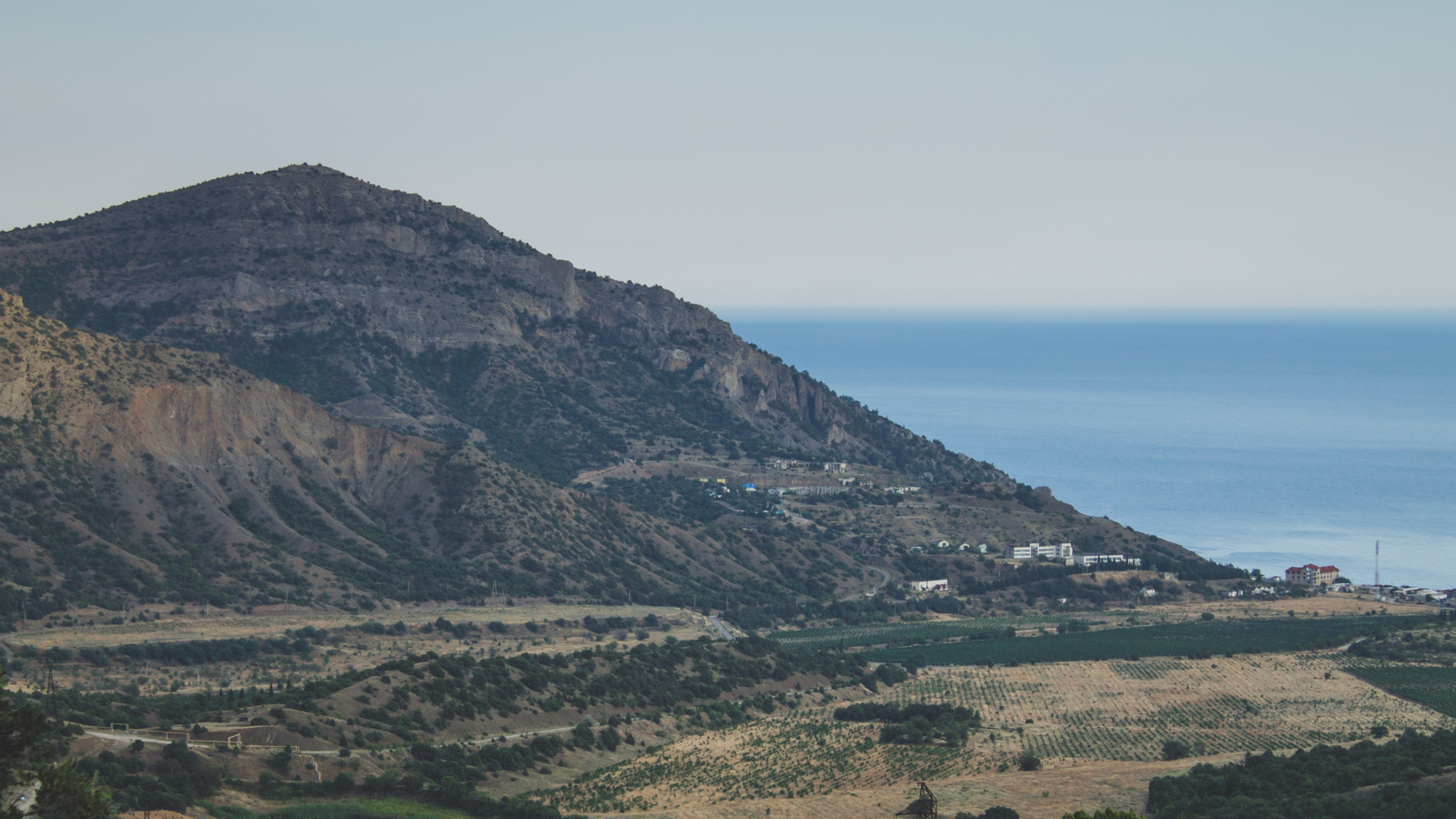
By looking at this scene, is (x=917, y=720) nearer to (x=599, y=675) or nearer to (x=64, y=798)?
(x=599, y=675)

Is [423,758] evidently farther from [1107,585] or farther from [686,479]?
[686,479]

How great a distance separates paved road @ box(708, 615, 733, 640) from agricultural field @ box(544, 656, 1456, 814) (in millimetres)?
13024

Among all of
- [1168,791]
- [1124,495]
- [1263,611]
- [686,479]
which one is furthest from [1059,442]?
[1168,791]

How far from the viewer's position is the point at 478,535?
92.0 m

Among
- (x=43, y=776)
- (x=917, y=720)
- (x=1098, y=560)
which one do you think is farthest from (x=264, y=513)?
(x=43, y=776)

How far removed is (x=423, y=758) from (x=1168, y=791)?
887 inches

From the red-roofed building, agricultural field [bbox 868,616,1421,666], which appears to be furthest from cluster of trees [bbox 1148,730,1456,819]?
the red-roofed building

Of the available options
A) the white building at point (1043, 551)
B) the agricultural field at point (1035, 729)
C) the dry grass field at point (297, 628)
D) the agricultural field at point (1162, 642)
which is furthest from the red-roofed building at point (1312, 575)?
the dry grass field at point (297, 628)

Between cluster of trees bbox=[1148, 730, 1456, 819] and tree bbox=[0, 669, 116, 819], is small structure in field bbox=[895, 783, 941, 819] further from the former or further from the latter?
tree bbox=[0, 669, 116, 819]

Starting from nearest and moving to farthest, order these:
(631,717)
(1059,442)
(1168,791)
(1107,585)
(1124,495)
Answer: (1168,791)
(631,717)
(1107,585)
(1124,495)
(1059,442)

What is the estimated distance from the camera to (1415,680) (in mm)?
68938

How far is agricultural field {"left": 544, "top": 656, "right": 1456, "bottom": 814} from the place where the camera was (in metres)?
49.9

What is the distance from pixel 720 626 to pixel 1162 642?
24.3 meters

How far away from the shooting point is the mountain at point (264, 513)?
74.9 meters
